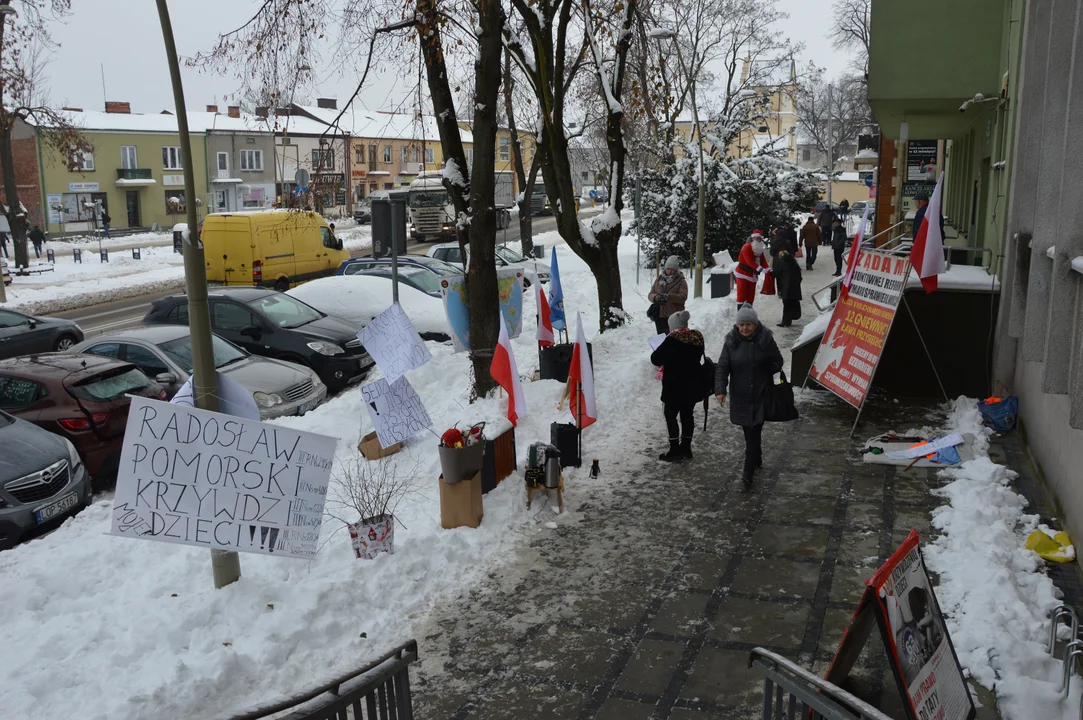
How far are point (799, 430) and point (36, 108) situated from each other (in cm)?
3177

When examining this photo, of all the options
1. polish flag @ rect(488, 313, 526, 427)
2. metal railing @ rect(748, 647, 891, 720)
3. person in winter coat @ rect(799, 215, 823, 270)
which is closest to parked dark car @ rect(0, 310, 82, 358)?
polish flag @ rect(488, 313, 526, 427)

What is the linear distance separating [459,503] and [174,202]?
58574 mm

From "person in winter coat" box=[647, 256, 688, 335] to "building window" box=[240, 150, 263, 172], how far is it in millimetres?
56737

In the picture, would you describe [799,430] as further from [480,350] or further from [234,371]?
[234,371]

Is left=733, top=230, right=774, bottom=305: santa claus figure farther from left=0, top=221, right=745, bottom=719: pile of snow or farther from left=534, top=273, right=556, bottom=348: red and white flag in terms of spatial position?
left=0, top=221, right=745, bottom=719: pile of snow

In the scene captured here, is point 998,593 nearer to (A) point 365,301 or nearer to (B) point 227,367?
(B) point 227,367

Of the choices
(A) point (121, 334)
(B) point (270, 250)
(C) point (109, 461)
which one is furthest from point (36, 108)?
(C) point (109, 461)

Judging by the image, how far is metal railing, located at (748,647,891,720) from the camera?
11.4 ft

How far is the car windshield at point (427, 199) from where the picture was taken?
45.3 meters

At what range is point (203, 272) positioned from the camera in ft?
23.0

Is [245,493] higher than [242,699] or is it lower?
higher

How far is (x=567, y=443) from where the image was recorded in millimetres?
9734

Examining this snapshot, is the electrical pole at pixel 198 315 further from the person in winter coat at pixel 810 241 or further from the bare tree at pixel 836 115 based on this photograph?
the bare tree at pixel 836 115

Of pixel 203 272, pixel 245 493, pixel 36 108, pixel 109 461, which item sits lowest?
pixel 109 461
